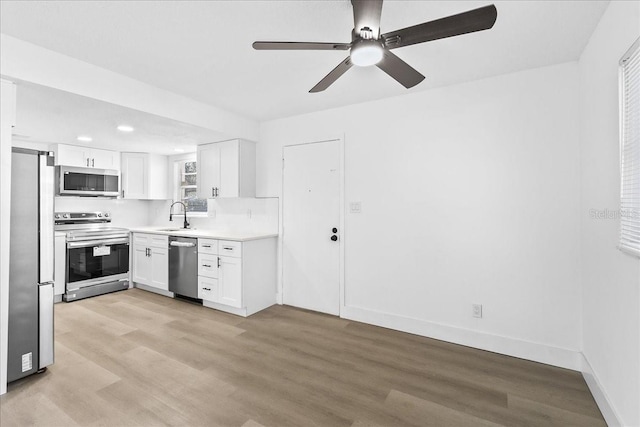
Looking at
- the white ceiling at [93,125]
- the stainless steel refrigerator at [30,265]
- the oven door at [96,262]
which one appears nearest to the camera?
the stainless steel refrigerator at [30,265]

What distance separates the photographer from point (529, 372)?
2486 mm

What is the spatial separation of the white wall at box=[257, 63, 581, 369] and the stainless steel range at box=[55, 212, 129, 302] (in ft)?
11.9

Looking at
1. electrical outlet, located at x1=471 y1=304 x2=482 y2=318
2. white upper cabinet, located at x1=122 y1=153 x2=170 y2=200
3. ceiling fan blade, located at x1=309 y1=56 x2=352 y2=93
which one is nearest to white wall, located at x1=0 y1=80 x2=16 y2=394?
ceiling fan blade, located at x1=309 y1=56 x2=352 y2=93

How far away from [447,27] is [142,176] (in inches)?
210

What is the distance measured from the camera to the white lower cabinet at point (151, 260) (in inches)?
177

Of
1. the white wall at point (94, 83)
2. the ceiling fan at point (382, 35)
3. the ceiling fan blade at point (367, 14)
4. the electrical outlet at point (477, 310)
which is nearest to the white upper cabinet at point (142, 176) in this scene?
the white wall at point (94, 83)

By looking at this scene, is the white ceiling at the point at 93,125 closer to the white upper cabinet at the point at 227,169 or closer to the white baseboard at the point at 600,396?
the white upper cabinet at the point at 227,169

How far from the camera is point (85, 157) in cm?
477

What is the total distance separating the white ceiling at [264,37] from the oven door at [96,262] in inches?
113

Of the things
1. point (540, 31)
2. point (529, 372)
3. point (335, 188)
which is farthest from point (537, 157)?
point (335, 188)

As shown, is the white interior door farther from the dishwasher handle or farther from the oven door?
the oven door

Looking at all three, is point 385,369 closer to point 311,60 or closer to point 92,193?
point 311,60

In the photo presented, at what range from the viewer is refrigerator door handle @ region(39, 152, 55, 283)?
8.05 ft

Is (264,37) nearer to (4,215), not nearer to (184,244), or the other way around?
(4,215)
